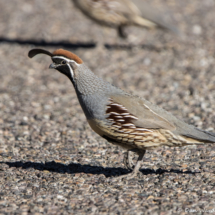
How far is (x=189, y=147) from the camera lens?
20.4 feet

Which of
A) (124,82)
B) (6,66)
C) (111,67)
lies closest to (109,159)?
(124,82)

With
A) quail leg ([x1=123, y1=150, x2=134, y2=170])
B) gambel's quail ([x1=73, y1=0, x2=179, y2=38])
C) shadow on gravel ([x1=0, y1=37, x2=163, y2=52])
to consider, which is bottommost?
quail leg ([x1=123, y1=150, x2=134, y2=170])

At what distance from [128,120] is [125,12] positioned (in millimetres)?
6036

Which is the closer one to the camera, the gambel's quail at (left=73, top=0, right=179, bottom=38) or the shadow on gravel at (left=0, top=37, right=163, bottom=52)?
the gambel's quail at (left=73, top=0, right=179, bottom=38)

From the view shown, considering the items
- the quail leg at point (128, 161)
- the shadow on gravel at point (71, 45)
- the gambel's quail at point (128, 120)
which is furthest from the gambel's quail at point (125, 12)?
→ the quail leg at point (128, 161)

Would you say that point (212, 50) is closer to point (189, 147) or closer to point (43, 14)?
point (189, 147)

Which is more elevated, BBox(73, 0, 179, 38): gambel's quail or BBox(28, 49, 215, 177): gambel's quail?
BBox(73, 0, 179, 38): gambel's quail

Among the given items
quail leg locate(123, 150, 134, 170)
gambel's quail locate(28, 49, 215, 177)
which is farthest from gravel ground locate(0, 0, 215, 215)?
gambel's quail locate(28, 49, 215, 177)

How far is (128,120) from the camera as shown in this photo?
5.05 metres

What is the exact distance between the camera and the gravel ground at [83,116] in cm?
465

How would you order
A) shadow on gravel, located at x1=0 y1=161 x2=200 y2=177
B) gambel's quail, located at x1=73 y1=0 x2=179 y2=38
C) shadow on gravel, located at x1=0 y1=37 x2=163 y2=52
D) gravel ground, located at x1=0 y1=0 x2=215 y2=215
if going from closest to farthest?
gravel ground, located at x1=0 y1=0 x2=215 y2=215 < shadow on gravel, located at x1=0 y1=161 x2=200 y2=177 < gambel's quail, located at x1=73 y1=0 x2=179 y2=38 < shadow on gravel, located at x1=0 y1=37 x2=163 y2=52

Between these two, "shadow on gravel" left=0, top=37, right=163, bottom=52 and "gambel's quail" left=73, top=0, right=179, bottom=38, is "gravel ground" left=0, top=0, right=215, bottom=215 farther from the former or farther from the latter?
"gambel's quail" left=73, top=0, right=179, bottom=38

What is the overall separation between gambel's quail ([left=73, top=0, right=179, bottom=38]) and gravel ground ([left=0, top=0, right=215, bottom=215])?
78 cm

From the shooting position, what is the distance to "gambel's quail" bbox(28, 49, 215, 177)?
5.00m
